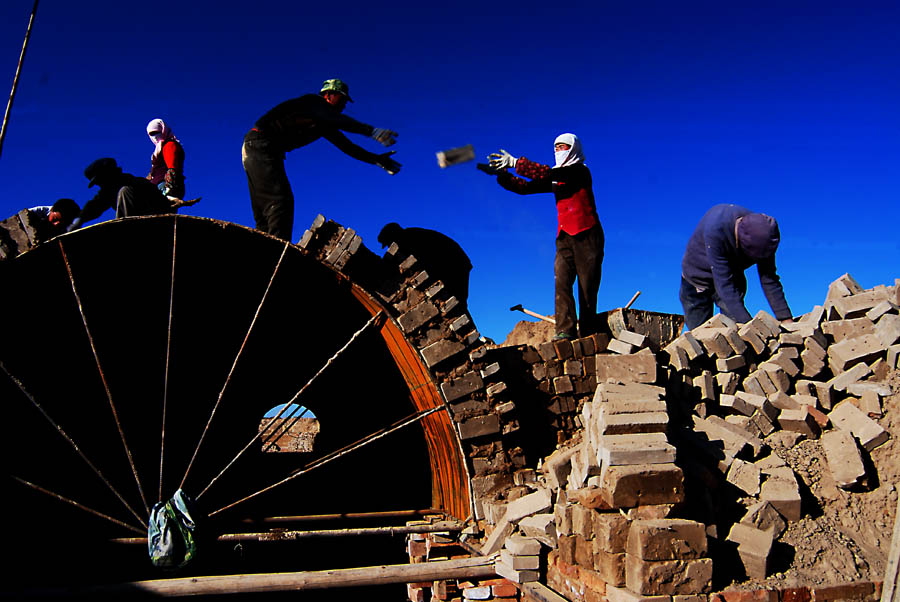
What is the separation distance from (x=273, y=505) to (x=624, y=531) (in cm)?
694

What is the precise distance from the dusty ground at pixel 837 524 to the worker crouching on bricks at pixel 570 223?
91.4 inches

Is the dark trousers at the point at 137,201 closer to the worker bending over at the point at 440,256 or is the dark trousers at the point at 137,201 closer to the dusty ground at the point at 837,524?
the worker bending over at the point at 440,256

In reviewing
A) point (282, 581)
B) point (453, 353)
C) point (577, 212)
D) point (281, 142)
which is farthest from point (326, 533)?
point (577, 212)

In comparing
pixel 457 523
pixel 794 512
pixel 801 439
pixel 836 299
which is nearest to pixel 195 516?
pixel 457 523

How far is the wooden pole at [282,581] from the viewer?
4.73 m

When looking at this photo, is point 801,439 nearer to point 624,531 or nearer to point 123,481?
point 624,531

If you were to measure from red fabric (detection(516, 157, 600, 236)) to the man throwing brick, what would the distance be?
5.82ft

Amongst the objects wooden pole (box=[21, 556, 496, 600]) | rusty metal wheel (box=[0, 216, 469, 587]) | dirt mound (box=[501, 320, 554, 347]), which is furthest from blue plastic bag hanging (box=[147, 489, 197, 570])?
dirt mound (box=[501, 320, 554, 347])

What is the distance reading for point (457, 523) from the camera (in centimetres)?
608

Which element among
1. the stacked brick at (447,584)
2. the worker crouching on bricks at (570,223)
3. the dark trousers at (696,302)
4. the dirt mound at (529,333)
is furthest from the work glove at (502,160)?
the dirt mound at (529,333)

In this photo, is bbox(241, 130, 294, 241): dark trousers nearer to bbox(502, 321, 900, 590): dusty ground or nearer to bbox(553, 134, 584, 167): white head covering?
bbox(553, 134, 584, 167): white head covering

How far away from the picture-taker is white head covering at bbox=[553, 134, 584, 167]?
6.96 meters

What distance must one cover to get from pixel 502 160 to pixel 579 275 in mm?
1581

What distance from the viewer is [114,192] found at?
635 cm
